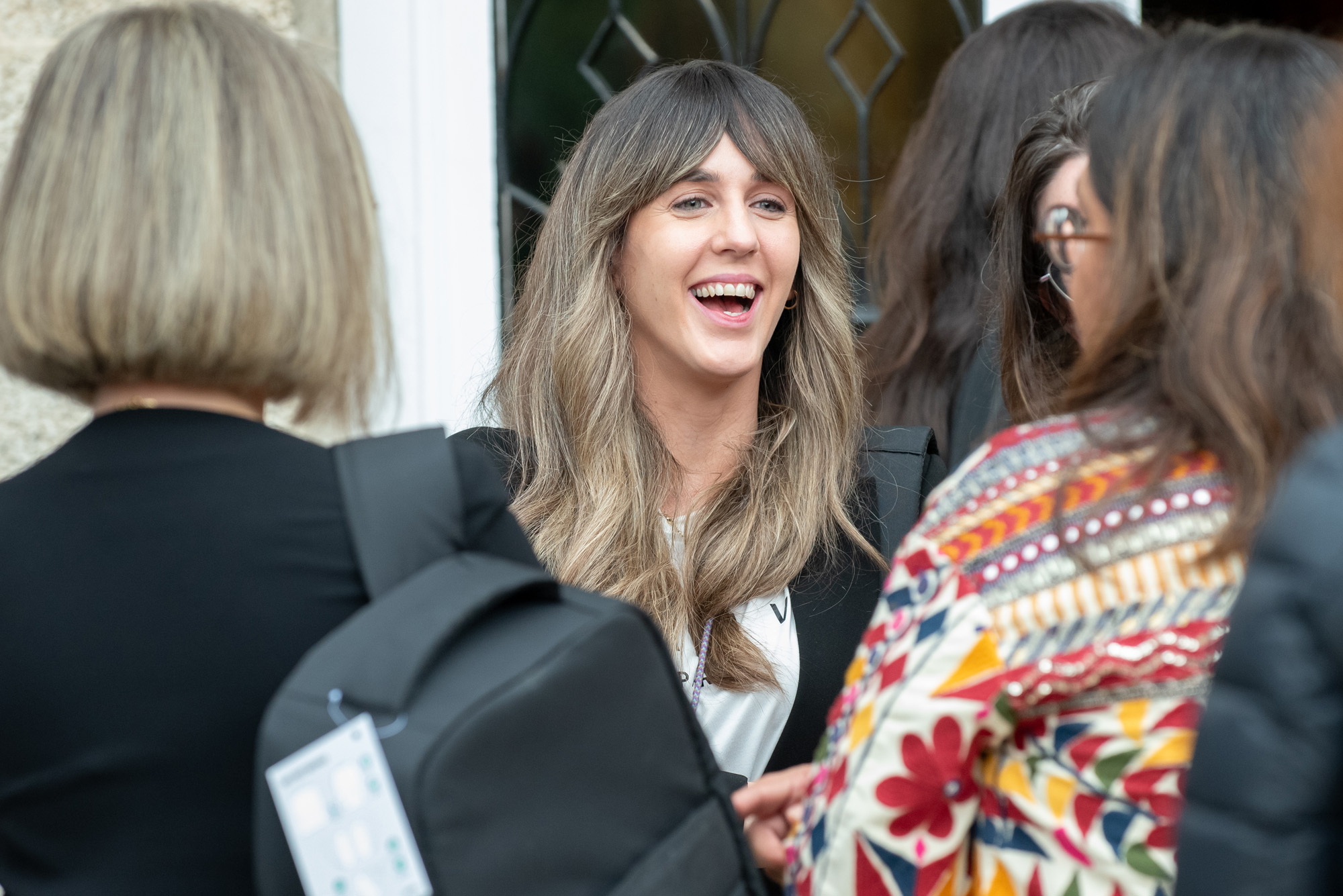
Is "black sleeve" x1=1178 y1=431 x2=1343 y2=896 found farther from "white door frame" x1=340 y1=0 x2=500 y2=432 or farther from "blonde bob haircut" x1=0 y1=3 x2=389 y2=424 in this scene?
"white door frame" x1=340 y1=0 x2=500 y2=432

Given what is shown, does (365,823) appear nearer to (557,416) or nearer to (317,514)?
(317,514)

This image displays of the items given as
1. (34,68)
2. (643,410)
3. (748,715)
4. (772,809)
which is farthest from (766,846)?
Answer: (34,68)

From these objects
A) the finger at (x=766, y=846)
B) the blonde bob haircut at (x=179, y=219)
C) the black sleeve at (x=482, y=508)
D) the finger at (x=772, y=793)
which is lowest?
the finger at (x=766, y=846)

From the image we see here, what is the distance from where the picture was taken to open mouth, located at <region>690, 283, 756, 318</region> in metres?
2.26

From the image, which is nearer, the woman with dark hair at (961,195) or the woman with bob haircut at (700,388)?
the woman with bob haircut at (700,388)

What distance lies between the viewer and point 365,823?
985 millimetres

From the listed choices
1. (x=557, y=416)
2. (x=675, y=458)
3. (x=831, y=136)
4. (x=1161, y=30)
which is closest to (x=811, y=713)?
(x=675, y=458)

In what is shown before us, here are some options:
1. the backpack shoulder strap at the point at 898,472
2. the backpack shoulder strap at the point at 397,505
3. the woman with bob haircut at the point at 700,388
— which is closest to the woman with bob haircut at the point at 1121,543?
the backpack shoulder strap at the point at 397,505

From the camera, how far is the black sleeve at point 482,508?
117cm

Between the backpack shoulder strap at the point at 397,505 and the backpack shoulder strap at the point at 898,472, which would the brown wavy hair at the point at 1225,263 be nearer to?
the backpack shoulder strap at the point at 397,505

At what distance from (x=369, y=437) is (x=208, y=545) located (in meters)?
0.17

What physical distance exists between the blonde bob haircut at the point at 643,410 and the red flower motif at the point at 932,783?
812mm

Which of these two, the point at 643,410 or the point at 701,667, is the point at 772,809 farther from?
the point at 643,410

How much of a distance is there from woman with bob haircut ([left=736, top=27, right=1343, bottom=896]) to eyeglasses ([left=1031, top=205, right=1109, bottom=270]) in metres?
0.05
